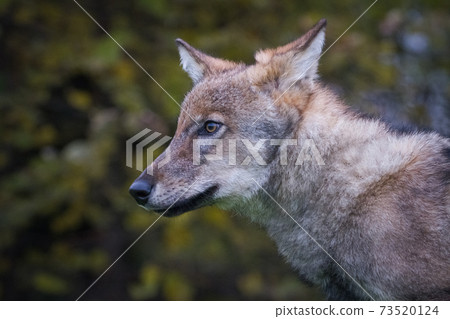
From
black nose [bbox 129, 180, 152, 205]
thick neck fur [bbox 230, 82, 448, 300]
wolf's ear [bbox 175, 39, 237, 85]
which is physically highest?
wolf's ear [bbox 175, 39, 237, 85]

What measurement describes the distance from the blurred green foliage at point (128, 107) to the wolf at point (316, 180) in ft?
11.1

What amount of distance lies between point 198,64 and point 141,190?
1.76 meters

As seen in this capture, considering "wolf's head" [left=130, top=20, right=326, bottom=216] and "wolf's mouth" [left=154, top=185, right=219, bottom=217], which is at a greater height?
"wolf's head" [left=130, top=20, right=326, bottom=216]

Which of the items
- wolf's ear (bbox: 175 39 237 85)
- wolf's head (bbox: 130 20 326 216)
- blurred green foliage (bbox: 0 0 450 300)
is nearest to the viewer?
wolf's head (bbox: 130 20 326 216)

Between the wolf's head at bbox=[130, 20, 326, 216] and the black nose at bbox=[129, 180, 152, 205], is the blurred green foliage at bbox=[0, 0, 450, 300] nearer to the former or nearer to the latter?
the wolf's head at bbox=[130, 20, 326, 216]

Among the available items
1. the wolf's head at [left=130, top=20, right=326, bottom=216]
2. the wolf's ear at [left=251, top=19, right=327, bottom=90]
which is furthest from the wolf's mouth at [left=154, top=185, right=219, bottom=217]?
the wolf's ear at [left=251, top=19, right=327, bottom=90]

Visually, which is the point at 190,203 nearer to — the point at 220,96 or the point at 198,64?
the point at 220,96

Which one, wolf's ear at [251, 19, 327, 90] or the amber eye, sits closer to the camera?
wolf's ear at [251, 19, 327, 90]

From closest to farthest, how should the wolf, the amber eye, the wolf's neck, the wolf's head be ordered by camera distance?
the wolf, the wolf's neck, the wolf's head, the amber eye

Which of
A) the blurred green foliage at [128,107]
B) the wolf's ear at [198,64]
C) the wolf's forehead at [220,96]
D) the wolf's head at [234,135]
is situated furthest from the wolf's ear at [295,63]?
the blurred green foliage at [128,107]

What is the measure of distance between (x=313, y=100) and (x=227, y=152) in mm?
919

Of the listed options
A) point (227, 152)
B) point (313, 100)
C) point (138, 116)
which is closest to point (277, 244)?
point (227, 152)

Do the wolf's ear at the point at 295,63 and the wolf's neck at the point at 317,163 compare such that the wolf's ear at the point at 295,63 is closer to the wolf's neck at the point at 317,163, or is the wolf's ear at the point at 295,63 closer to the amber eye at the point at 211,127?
the wolf's neck at the point at 317,163

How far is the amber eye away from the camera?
5.36m
